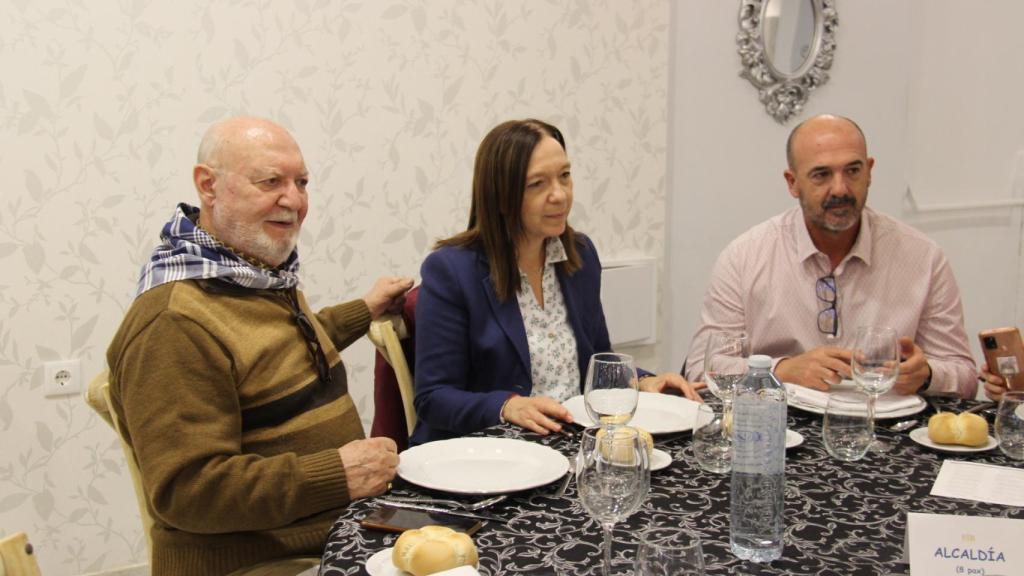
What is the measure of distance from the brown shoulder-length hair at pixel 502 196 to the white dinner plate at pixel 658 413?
0.48m

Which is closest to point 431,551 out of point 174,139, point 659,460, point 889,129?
point 659,460

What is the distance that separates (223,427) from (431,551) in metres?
0.62

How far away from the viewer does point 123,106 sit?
8.30 feet

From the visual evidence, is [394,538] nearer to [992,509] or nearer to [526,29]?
[992,509]

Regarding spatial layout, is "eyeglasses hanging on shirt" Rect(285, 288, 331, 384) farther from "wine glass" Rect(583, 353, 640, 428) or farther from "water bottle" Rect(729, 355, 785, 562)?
"water bottle" Rect(729, 355, 785, 562)

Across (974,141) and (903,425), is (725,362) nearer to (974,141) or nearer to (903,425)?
(903,425)

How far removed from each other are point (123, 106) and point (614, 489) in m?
2.04

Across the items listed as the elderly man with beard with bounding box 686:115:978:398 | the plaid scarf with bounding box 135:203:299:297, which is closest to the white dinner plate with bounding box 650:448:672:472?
the elderly man with beard with bounding box 686:115:978:398

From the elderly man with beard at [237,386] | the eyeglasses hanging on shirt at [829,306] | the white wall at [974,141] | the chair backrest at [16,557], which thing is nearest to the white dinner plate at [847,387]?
the eyeglasses hanging on shirt at [829,306]

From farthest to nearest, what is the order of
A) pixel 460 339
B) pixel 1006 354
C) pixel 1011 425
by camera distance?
1. pixel 460 339
2. pixel 1006 354
3. pixel 1011 425

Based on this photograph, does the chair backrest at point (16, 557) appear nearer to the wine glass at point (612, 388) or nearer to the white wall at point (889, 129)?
the wine glass at point (612, 388)

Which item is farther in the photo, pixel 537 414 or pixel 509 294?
pixel 509 294

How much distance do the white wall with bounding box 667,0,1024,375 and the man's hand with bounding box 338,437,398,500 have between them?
91.9 inches

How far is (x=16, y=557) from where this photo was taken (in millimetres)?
952
